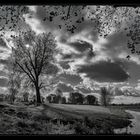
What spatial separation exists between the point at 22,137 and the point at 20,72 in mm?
34941

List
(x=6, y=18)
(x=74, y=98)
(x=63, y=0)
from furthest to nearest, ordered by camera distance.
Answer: (x=74, y=98), (x=6, y=18), (x=63, y=0)

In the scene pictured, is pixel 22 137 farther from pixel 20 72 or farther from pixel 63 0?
pixel 20 72

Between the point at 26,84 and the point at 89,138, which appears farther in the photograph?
the point at 26,84

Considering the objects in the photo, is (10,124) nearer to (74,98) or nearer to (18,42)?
(18,42)

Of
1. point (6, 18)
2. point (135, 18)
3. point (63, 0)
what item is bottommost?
point (63, 0)

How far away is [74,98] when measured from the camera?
9112cm

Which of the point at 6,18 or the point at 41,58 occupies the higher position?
the point at 41,58

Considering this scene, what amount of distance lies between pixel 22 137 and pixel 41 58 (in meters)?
35.1

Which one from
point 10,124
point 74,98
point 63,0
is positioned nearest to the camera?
point 63,0

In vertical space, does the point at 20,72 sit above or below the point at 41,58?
below

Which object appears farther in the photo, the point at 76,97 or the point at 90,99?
the point at 90,99

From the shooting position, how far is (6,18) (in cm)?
730

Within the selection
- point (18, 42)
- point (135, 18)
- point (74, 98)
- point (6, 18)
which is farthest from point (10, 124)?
point (74, 98)

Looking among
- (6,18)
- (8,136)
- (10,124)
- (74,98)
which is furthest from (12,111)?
(74,98)
